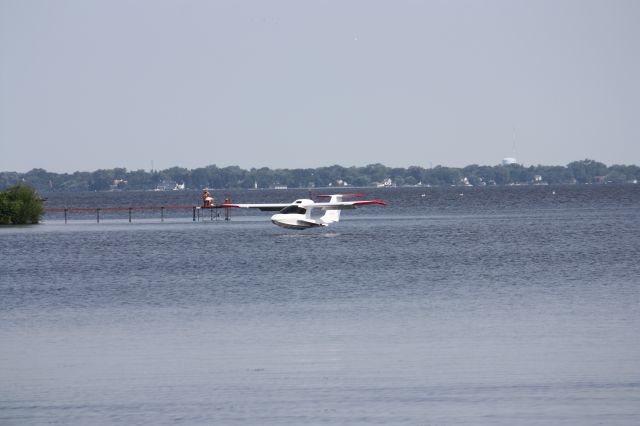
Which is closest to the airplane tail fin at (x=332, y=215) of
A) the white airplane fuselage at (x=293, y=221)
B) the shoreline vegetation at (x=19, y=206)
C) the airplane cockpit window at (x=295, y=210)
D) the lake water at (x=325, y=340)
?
the white airplane fuselage at (x=293, y=221)

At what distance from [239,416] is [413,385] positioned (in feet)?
11.8

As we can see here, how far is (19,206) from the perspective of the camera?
100 meters

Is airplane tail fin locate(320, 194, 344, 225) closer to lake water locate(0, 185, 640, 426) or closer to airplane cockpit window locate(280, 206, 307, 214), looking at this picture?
airplane cockpit window locate(280, 206, 307, 214)

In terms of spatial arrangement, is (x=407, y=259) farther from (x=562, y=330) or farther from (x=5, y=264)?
(x=562, y=330)

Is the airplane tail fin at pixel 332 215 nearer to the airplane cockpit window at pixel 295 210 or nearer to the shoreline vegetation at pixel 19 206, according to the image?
the airplane cockpit window at pixel 295 210

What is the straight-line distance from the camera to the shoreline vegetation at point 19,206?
99.4m

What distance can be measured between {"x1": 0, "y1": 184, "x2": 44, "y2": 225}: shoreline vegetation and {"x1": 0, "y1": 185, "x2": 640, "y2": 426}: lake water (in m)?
48.3

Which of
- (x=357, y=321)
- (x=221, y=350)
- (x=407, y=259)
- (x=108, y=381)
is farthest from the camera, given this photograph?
(x=407, y=259)

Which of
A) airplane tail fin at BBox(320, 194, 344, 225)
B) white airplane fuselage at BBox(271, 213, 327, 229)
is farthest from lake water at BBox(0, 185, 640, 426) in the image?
airplane tail fin at BBox(320, 194, 344, 225)

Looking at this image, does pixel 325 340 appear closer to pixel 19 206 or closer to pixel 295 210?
pixel 295 210

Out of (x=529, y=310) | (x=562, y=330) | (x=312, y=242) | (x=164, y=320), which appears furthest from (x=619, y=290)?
(x=312, y=242)

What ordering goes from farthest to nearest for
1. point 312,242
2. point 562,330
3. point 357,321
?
point 312,242 < point 357,321 < point 562,330

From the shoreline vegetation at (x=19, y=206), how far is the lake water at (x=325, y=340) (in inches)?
1903

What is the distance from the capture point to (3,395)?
18.9 metres
